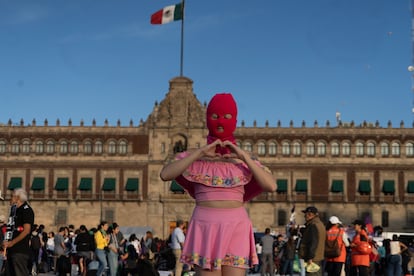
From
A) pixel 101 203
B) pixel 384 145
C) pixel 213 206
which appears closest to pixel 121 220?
pixel 101 203

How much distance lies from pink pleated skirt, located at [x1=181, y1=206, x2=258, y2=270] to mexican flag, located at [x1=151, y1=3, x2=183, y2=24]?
4126cm

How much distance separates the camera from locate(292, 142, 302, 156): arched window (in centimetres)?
5756

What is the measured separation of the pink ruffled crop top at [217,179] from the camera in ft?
17.5

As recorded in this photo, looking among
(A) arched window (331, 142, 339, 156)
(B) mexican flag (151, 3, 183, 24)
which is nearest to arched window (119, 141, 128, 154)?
(B) mexican flag (151, 3, 183, 24)

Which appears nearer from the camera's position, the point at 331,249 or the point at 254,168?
the point at 254,168

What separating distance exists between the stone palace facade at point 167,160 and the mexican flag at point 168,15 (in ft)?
40.5

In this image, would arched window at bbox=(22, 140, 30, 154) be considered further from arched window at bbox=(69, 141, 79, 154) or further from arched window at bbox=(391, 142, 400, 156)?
arched window at bbox=(391, 142, 400, 156)

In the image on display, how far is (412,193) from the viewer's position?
5653 cm

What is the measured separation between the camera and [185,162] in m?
5.30

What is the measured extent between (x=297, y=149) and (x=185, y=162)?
52.9 meters

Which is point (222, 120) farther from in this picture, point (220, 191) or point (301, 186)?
point (301, 186)

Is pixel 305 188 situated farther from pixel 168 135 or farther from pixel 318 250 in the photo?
pixel 318 250

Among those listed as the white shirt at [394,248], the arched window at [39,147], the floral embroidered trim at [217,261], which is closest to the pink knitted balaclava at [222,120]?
the floral embroidered trim at [217,261]

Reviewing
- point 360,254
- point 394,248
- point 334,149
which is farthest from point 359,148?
point 360,254
